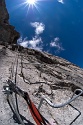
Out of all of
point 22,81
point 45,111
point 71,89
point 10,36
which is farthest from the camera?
point 10,36

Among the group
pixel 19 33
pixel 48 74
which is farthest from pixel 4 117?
pixel 19 33

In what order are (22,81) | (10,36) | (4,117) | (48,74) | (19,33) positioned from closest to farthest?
1. (4,117)
2. (22,81)
3. (48,74)
4. (10,36)
5. (19,33)

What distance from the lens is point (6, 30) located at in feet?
132

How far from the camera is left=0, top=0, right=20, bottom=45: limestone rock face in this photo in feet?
130

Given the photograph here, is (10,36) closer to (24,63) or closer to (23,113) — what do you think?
(24,63)

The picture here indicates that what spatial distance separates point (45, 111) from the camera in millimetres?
10578

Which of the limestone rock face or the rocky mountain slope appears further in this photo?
the limestone rock face

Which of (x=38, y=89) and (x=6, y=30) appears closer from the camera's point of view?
(x=38, y=89)

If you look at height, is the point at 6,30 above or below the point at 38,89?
above

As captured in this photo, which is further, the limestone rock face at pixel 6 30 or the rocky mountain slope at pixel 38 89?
the limestone rock face at pixel 6 30

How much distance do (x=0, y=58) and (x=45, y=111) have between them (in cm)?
776

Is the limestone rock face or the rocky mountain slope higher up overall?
the limestone rock face

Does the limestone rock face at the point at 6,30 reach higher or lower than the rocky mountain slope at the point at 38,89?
higher

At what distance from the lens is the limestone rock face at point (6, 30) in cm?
3953
